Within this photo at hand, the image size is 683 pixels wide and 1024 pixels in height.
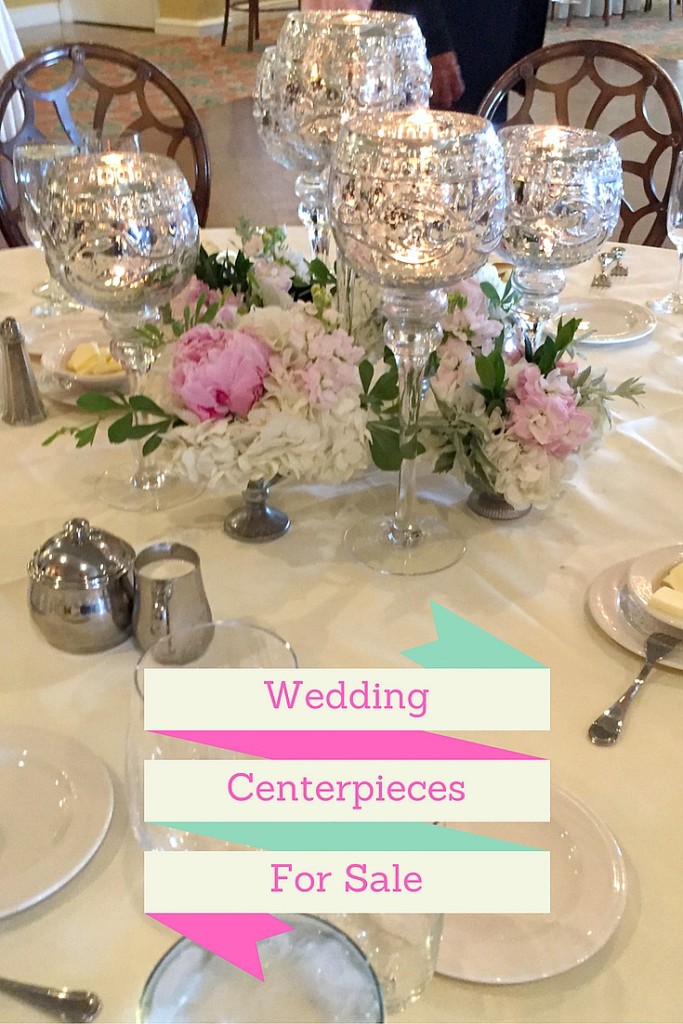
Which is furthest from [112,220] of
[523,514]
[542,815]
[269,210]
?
[269,210]

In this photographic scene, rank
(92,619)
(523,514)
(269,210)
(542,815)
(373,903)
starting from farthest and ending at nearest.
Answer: (269,210) → (523,514) → (92,619) → (542,815) → (373,903)

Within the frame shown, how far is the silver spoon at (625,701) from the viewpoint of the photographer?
629 mm

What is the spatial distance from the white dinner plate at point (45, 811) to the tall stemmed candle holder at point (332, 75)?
64 cm

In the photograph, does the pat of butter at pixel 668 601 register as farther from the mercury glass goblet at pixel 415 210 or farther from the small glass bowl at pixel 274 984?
the small glass bowl at pixel 274 984

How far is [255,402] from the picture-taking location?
767mm

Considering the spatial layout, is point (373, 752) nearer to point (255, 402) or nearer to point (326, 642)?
point (326, 642)

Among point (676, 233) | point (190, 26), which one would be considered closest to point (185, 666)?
point (676, 233)

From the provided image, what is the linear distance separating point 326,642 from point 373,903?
29 cm

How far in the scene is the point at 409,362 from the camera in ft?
2.50

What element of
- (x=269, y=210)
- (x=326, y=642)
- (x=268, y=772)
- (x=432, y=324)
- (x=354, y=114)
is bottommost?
(x=269, y=210)

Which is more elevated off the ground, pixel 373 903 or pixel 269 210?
pixel 373 903

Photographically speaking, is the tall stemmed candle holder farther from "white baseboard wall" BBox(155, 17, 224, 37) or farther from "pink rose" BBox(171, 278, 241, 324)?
"white baseboard wall" BBox(155, 17, 224, 37)

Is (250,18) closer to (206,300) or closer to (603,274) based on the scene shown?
(603,274)

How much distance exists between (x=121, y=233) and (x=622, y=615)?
1.76 ft
